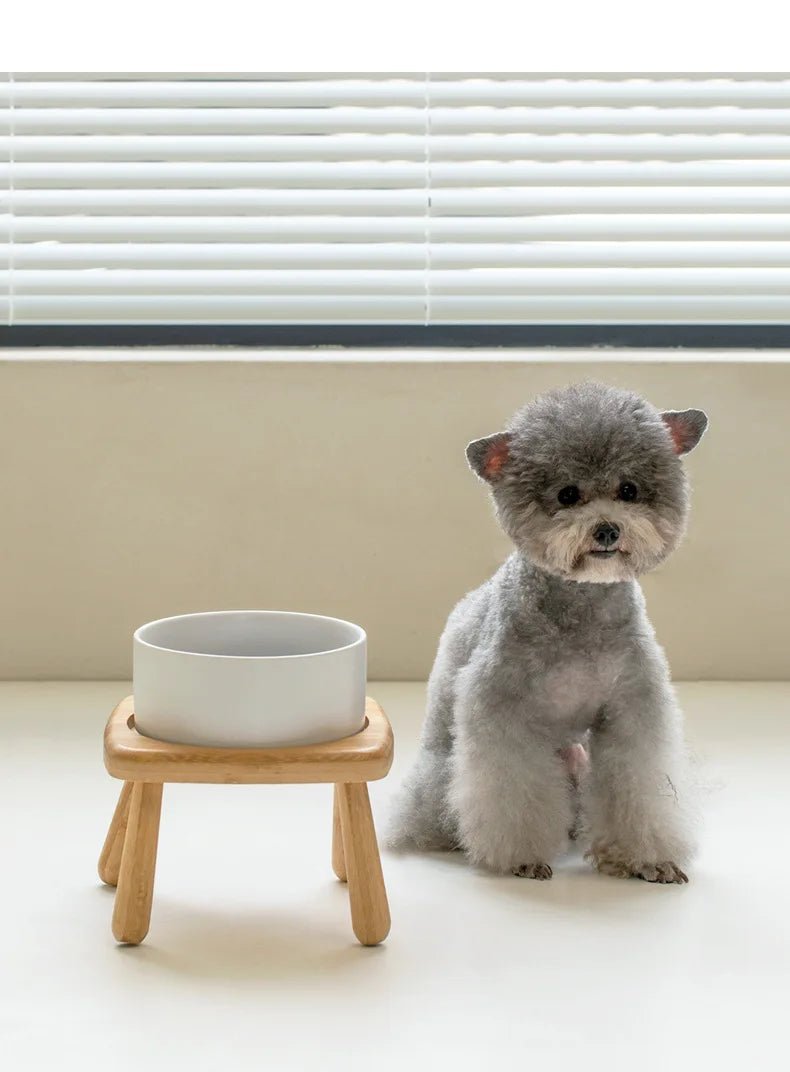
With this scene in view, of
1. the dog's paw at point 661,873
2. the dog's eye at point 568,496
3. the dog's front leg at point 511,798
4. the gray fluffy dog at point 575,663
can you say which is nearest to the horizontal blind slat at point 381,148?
the gray fluffy dog at point 575,663

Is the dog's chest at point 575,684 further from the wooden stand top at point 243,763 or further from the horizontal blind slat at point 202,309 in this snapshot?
A: the horizontal blind slat at point 202,309

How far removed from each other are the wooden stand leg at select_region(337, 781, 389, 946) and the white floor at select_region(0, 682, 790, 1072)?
0.03 meters

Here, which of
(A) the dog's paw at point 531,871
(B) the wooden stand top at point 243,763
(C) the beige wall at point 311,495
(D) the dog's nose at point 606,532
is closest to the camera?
(B) the wooden stand top at point 243,763

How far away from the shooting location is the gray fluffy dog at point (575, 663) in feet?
4.62

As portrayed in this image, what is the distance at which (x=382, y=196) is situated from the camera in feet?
7.91

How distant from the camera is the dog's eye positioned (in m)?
1.41

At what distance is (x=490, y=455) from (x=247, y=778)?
17.4 inches

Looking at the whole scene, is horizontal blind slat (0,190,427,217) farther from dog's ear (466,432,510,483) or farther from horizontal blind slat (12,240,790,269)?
dog's ear (466,432,510,483)

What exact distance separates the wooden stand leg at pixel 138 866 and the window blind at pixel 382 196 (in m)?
1.31

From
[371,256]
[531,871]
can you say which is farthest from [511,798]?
[371,256]

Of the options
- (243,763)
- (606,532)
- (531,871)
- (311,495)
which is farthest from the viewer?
(311,495)

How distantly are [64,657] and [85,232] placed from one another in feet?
2.43

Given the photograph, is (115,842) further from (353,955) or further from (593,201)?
(593,201)

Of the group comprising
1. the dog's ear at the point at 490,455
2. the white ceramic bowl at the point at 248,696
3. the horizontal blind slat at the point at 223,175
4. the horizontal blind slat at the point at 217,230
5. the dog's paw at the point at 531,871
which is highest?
the horizontal blind slat at the point at 223,175
